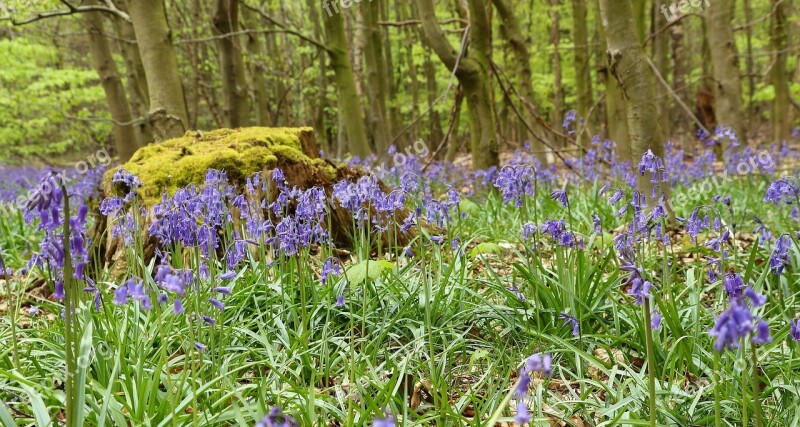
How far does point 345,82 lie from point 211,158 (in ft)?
16.3

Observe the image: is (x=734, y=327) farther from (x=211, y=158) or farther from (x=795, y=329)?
(x=211, y=158)

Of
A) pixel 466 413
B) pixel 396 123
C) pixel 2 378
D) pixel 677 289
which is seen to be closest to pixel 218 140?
pixel 2 378

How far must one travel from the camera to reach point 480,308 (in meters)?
3.02

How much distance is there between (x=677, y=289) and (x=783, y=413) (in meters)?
1.35

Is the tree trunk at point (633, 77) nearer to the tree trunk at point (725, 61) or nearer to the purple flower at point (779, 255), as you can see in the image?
the purple flower at point (779, 255)

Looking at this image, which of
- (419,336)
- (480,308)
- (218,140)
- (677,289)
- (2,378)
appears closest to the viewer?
(2,378)

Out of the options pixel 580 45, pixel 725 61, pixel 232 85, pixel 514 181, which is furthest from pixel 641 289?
pixel 580 45

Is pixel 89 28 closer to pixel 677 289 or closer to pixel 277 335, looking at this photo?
pixel 277 335

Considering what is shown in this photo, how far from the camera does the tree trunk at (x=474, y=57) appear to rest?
272 inches

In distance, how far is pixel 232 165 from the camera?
4.57 m

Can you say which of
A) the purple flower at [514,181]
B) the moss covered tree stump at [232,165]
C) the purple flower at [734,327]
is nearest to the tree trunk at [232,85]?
the moss covered tree stump at [232,165]

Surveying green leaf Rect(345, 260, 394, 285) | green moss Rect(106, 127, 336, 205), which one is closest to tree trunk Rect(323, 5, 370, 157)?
green moss Rect(106, 127, 336, 205)

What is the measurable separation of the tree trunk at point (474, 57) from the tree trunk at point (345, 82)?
7.37 ft

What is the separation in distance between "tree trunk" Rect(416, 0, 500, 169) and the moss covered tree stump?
2369 millimetres
